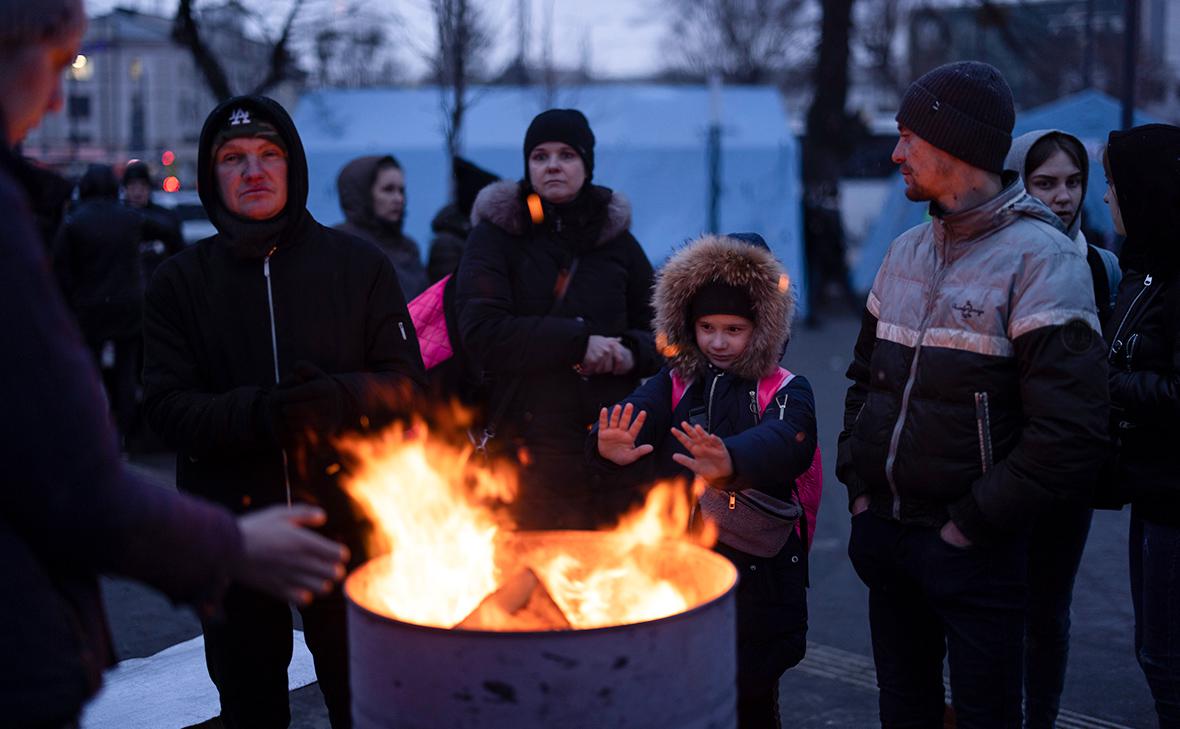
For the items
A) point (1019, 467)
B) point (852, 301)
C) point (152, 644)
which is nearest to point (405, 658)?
point (1019, 467)

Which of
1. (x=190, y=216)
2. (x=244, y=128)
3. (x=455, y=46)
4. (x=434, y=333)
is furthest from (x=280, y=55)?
(x=244, y=128)

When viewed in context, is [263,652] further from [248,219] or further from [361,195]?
[361,195]

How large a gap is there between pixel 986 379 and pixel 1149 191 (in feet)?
3.06

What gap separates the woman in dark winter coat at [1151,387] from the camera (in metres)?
3.29

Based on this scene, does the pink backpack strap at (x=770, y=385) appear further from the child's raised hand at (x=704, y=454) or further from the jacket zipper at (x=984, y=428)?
the jacket zipper at (x=984, y=428)

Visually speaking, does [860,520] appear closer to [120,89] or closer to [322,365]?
[322,365]

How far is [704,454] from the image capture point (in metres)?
3.08

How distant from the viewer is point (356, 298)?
3.30m

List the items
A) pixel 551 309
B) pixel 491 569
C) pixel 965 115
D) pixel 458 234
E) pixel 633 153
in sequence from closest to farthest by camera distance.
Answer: pixel 491 569 < pixel 965 115 < pixel 551 309 < pixel 458 234 < pixel 633 153

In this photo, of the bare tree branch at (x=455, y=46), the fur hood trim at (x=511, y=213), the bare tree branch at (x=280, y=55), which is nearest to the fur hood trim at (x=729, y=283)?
the fur hood trim at (x=511, y=213)

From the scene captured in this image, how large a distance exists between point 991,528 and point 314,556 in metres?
1.81

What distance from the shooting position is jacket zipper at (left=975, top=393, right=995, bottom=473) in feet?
9.80

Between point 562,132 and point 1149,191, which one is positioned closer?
point 1149,191

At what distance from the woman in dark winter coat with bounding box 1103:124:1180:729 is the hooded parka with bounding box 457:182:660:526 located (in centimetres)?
163
